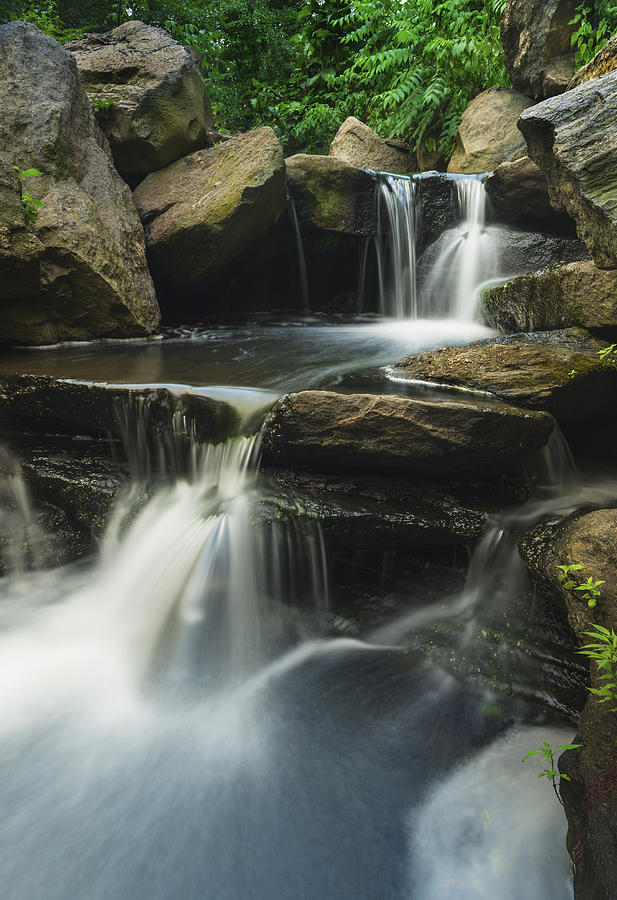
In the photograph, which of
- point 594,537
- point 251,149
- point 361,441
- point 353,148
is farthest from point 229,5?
point 594,537

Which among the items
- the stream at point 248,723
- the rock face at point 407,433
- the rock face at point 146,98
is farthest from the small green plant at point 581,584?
the rock face at point 146,98

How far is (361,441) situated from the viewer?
3.13 metres

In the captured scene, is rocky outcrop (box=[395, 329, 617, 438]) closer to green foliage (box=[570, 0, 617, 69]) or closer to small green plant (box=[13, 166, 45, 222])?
small green plant (box=[13, 166, 45, 222])

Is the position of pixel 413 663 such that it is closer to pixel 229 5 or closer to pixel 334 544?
pixel 334 544

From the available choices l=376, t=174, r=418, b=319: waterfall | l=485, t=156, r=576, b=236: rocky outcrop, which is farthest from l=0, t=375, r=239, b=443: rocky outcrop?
l=485, t=156, r=576, b=236: rocky outcrop

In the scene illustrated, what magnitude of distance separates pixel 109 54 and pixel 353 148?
448 centimetres

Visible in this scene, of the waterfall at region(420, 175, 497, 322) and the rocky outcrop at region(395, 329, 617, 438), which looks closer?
the rocky outcrop at region(395, 329, 617, 438)

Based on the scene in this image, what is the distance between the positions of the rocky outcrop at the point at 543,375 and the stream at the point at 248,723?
1.03 ft

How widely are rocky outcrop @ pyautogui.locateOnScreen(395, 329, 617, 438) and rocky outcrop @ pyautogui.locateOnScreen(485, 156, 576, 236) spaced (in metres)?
3.10

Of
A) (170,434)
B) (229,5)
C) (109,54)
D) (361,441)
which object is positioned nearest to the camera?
(361,441)

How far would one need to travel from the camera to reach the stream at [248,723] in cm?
197

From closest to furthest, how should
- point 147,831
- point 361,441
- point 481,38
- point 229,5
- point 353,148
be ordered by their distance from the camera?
1. point 147,831
2. point 361,441
3. point 481,38
4. point 353,148
5. point 229,5

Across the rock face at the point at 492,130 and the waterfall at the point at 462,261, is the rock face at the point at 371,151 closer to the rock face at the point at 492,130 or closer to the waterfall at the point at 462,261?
the rock face at the point at 492,130

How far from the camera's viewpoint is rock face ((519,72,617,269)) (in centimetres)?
339
